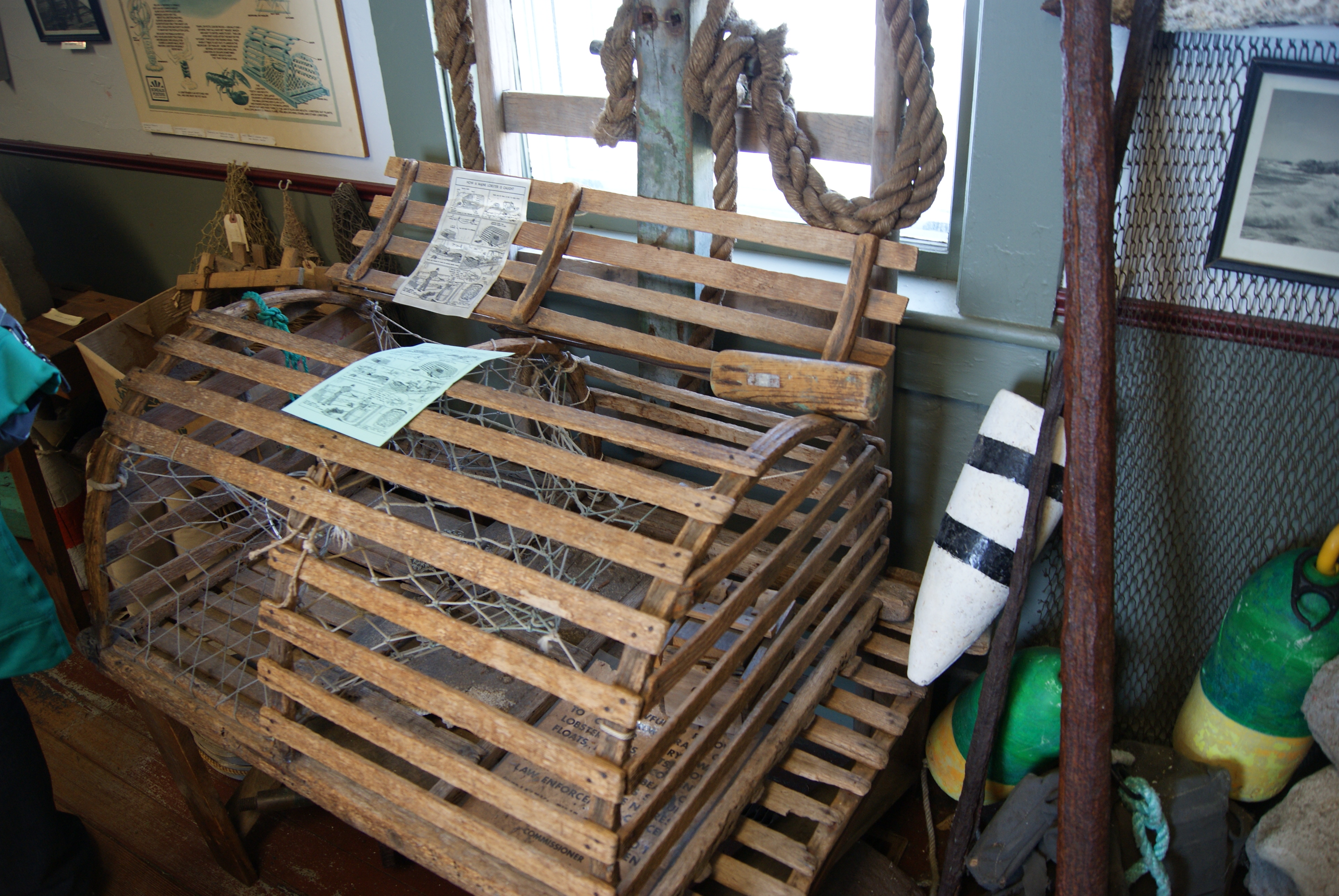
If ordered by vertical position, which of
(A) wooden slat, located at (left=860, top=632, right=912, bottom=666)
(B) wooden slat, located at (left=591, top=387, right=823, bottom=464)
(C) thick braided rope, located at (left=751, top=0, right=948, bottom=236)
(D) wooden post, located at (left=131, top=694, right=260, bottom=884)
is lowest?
(D) wooden post, located at (left=131, top=694, right=260, bottom=884)

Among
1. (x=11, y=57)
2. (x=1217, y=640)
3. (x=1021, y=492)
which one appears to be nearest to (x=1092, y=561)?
(x=1021, y=492)

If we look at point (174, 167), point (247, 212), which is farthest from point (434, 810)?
point (174, 167)

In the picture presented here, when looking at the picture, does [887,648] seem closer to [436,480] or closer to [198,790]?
[436,480]

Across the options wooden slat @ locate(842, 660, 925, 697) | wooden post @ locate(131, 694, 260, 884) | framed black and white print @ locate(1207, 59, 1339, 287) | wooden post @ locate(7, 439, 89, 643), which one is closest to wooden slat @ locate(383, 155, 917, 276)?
framed black and white print @ locate(1207, 59, 1339, 287)

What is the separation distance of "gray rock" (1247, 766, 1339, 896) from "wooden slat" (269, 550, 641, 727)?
124 centimetres

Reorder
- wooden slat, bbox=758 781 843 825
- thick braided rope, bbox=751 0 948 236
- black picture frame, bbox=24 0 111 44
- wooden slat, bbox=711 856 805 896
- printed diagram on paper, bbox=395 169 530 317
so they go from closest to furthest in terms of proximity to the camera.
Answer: wooden slat, bbox=711 856 805 896, wooden slat, bbox=758 781 843 825, thick braided rope, bbox=751 0 948 236, printed diagram on paper, bbox=395 169 530 317, black picture frame, bbox=24 0 111 44

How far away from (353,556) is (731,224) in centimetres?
116

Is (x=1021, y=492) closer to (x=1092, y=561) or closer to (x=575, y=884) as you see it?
(x=1092, y=561)

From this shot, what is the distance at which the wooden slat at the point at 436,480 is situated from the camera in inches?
43.0

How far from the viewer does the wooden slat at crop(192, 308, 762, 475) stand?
3.90ft

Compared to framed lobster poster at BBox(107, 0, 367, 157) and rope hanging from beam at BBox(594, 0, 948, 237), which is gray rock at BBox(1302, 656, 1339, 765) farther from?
framed lobster poster at BBox(107, 0, 367, 157)

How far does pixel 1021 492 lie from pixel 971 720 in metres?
0.55

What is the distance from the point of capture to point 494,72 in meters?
2.19

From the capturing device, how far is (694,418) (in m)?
1.86
